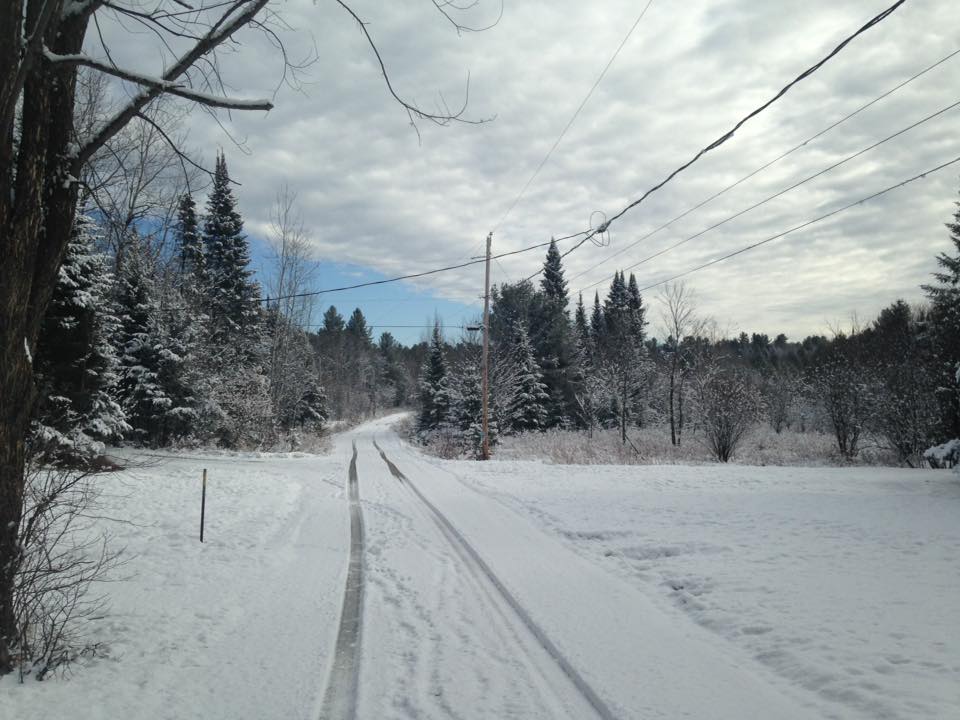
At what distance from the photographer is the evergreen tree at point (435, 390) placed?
4162 centimetres

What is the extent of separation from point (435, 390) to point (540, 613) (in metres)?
38.2

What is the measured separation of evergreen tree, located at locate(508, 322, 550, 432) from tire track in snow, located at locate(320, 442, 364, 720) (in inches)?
1146

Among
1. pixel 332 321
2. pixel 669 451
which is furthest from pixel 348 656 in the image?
pixel 332 321

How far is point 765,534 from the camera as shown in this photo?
26.0 ft

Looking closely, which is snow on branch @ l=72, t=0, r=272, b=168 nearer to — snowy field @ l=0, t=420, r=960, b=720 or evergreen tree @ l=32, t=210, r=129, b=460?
snowy field @ l=0, t=420, r=960, b=720

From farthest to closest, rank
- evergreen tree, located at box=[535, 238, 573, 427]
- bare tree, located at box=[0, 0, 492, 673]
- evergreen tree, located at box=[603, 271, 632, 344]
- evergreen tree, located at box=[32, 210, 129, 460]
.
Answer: evergreen tree, located at box=[603, 271, 632, 344]
evergreen tree, located at box=[535, 238, 573, 427]
evergreen tree, located at box=[32, 210, 129, 460]
bare tree, located at box=[0, 0, 492, 673]

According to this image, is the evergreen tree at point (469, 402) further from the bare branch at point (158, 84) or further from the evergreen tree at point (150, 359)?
the bare branch at point (158, 84)

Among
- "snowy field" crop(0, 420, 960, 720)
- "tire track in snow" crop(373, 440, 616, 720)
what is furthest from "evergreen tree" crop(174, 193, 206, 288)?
"tire track in snow" crop(373, 440, 616, 720)

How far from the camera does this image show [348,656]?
422 cm

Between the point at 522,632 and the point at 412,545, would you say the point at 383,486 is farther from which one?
the point at 522,632

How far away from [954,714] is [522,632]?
9.53 feet

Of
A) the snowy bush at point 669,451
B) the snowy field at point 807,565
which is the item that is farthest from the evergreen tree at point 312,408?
the snowy field at point 807,565

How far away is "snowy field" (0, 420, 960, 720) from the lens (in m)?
3.50

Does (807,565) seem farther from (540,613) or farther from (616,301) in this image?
(616,301)
